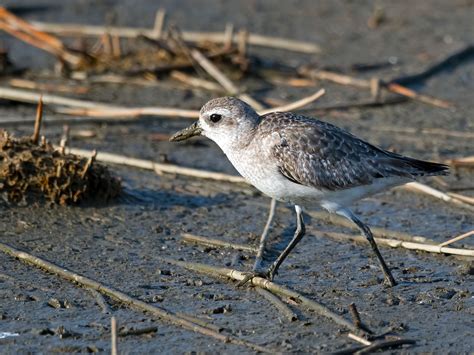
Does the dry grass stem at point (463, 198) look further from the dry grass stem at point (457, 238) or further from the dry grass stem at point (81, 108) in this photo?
the dry grass stem at point (81, 108)

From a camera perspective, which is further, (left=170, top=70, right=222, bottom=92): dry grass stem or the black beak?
(left=170, top=70, right=222, bottom=92): dry grass stem

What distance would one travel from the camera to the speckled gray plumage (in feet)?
23.1

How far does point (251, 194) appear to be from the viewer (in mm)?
9086

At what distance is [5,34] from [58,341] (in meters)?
8.76

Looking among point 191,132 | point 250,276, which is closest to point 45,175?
point 191,132

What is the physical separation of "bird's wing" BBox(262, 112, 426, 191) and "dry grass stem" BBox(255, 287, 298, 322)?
83 centimetres

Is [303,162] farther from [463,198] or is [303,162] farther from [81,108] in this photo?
[81,108]

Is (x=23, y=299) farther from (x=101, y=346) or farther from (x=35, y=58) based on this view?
(x=35, y=58)

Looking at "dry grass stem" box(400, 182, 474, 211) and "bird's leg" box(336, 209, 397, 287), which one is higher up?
"dry grass stem" box(400, 182, 474, 211)

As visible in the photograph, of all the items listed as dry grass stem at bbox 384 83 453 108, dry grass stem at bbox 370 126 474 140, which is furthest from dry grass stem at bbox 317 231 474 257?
dry grass stem at bbox 384 83 453 108

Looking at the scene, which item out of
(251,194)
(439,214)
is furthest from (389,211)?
(251,194)

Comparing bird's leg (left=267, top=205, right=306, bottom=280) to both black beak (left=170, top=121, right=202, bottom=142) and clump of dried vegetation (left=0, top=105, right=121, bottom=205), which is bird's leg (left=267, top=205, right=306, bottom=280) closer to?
black beak (left=170, top=121, right=202, bottom=142)

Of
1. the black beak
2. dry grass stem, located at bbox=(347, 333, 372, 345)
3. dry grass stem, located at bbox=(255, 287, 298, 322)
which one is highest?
the black beak

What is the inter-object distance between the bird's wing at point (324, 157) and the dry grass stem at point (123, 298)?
137cm
